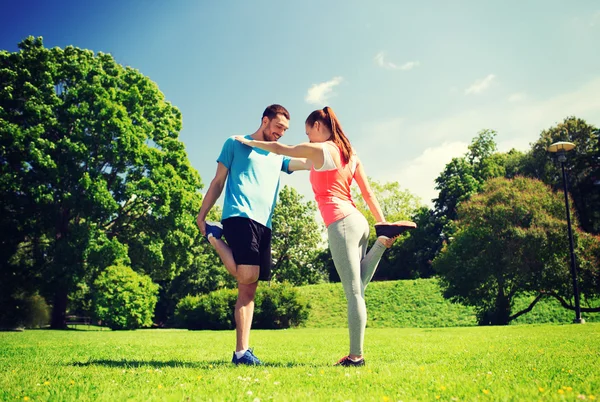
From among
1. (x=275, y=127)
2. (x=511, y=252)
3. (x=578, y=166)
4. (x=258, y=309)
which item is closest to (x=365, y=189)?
(x=275, y=127)

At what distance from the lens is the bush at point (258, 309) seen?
22.2 metres

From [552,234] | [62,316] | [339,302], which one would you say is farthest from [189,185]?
[552,234]

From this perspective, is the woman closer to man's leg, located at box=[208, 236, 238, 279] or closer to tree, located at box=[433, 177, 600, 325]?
man's leg, located at box=[208, 236, 238, 279]

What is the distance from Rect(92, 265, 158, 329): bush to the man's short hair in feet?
58.5

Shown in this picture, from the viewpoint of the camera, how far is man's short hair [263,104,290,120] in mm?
4723

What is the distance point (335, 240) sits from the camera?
4.04 meters

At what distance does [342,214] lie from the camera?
405 centimetres

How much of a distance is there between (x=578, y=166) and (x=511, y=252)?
20.1 meters

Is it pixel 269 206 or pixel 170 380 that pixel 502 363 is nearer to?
Result: pixel 269 206

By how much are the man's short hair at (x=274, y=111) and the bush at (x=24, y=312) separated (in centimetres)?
1997

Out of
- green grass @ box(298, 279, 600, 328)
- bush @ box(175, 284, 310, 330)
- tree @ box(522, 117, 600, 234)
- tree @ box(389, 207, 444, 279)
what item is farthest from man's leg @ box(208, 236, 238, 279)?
tree @ box(389, 207, 444, 279)

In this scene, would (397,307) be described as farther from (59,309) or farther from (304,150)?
(304,150)

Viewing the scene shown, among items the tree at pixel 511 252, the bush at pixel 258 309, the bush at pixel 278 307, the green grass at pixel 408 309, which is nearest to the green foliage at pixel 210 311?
the bush at pixel 258 309

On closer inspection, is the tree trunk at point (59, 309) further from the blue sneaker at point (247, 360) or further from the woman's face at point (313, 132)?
the woman's face at point (313, 132)
